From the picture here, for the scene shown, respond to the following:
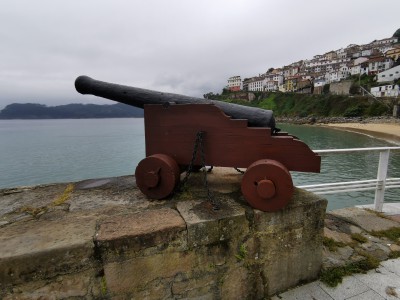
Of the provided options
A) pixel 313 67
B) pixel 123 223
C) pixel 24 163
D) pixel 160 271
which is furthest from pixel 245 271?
pixel 313 67

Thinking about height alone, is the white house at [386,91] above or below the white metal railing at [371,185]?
above

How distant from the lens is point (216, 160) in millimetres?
2354

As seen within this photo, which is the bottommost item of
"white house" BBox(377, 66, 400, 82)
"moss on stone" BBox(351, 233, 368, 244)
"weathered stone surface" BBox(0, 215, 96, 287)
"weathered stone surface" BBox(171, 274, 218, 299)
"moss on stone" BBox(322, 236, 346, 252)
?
"moss on stone" BBox(351, 233, 368, 244)

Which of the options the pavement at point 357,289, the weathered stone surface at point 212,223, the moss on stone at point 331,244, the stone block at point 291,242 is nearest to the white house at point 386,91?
the moss on stone at point 331,244

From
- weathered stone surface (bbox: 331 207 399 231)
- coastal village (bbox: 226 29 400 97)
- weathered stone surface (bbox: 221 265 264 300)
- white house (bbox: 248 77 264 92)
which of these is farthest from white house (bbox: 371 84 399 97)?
weathered stone surface (bbox: 221 265 264 300)

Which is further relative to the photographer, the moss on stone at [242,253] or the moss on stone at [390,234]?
the moss on stone at [390,234]

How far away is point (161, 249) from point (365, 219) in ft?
10.1

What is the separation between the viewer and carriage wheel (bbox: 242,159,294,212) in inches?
78.3

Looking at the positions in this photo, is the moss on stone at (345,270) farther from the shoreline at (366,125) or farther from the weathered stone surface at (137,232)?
the shoreline at (366,125)

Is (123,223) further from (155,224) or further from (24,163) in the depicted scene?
(24,163)

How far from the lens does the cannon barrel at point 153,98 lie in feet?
7.87

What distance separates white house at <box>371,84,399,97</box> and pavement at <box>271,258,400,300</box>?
77.9m

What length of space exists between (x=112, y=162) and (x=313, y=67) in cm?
10303

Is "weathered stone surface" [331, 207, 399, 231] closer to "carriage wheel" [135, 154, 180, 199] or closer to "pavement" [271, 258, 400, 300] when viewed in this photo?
"pavement" [271, 258, 400, 300]
